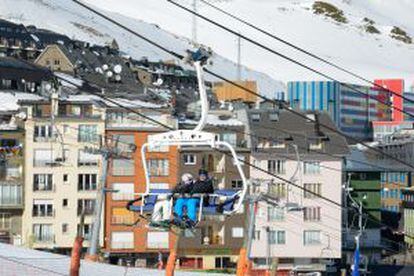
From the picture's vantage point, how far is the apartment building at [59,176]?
54.6m

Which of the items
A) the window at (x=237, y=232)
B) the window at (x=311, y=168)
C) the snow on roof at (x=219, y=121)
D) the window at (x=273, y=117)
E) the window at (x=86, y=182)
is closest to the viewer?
the window at (x=86, y=182)

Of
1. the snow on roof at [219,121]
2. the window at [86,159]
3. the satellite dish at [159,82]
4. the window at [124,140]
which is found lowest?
the window at [86,159]

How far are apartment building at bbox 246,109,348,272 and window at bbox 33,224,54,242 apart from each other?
10212 millimetres

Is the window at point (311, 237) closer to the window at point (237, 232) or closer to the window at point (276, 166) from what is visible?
the window at point (237, 232)

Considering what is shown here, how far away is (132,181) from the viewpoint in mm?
55906

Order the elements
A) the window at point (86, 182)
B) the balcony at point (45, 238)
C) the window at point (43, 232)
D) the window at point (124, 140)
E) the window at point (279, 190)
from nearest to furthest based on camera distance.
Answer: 1. the balcony at point (45, 238)
2. the window at point (43, 232)
3. the window at point (86, 182)
4. the window at point (124, 140)
5. the window at point (279, 190)

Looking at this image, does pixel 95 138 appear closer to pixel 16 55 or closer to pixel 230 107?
pixel 230 107

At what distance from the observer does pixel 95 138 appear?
185 feet

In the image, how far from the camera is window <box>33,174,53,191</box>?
5488cm

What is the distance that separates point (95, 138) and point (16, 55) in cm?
4778

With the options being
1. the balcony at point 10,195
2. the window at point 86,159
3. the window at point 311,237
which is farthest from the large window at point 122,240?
the window at point 311,237

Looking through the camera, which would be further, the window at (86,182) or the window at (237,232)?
the window at (237,232)

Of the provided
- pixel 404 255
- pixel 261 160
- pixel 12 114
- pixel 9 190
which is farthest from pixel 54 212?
pixel 404 255

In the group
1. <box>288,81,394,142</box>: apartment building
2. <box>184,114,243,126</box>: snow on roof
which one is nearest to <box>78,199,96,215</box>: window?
<box>184,114,243,126</box>: snow on roof
